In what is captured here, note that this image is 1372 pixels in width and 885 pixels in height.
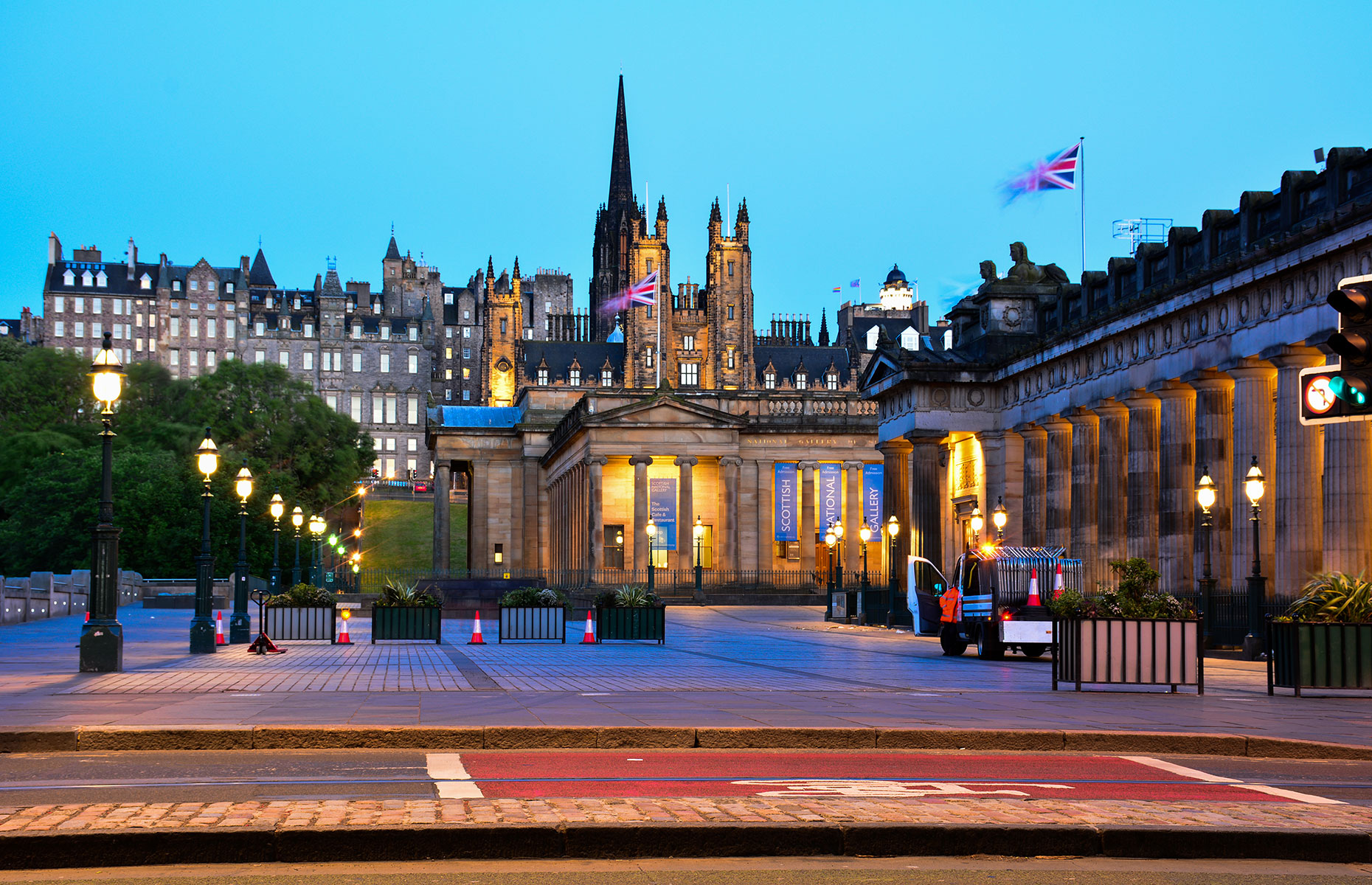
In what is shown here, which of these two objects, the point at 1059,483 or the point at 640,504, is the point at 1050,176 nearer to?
the point at 1059,483

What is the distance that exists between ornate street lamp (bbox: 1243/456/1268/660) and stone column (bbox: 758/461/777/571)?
5994 cm

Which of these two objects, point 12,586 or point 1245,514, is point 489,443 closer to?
point 12,586

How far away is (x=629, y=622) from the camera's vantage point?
38.8 meters

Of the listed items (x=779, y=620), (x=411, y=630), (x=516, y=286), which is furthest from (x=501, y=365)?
(x=411, y=630)

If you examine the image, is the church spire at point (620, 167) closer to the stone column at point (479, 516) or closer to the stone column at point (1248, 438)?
the stone column at point (479, 516)

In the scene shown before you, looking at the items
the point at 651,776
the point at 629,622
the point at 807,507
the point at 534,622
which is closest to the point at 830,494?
the point at 807,507

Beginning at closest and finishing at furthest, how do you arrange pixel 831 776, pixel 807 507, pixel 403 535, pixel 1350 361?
pixel 1350 361 < pixel 831 776 < pixel 807 507 < pixel 403 535

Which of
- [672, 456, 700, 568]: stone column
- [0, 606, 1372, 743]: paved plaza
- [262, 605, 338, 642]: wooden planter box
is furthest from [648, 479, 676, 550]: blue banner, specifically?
[0, 606, 1372, 743]: paved plaza

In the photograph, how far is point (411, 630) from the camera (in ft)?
122

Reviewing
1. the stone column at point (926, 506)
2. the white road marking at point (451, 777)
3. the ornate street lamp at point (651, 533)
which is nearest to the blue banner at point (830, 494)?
the ornate street lamp at point (651, 533)

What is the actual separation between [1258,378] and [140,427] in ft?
337

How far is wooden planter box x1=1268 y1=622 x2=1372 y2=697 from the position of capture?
65.8 ft

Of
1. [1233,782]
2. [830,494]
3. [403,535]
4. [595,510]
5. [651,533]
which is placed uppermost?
[830,494]

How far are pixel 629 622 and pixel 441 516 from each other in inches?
2915
